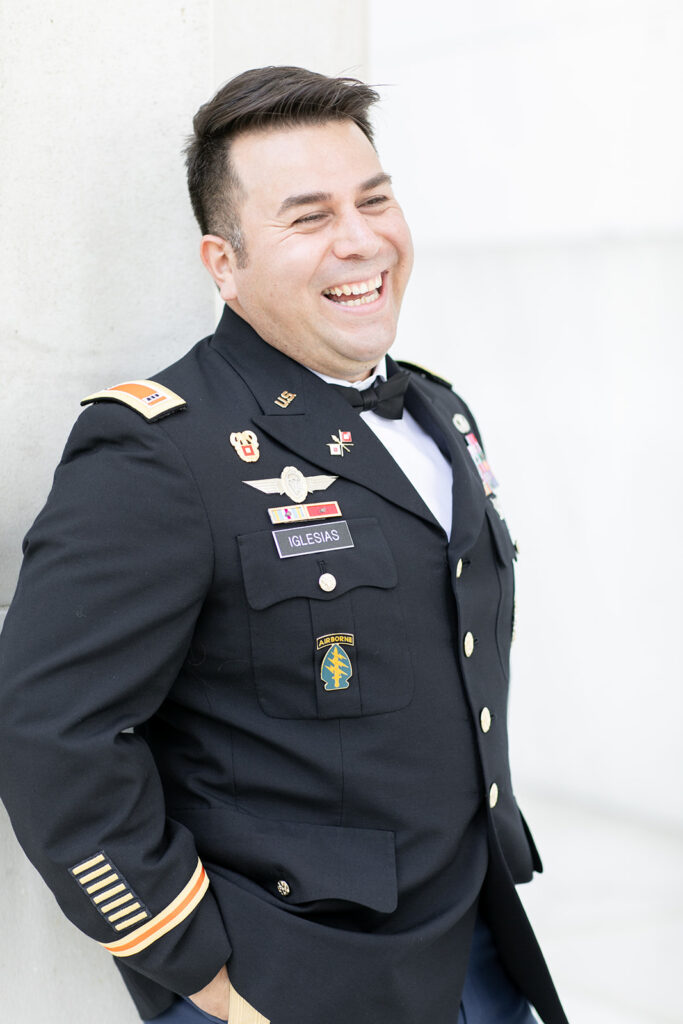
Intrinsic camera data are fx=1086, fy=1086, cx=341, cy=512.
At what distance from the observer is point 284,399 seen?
166cm

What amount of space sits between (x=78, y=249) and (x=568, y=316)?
1560mm

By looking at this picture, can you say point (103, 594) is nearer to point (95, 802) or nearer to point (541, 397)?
point (95, 802)

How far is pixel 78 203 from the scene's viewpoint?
1798mm

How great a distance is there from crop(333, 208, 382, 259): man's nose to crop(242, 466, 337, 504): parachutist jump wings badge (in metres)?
→ 0.36

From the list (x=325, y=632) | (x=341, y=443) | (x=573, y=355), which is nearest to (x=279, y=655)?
(x=325, y=632)

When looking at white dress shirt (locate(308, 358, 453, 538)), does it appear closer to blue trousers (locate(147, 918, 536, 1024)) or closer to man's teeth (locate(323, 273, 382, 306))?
man's teeth (locate(323, 273, 382, 306))

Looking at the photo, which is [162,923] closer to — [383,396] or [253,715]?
[253,715]

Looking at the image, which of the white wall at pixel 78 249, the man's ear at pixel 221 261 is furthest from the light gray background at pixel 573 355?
the man's ear at pixel 221 261

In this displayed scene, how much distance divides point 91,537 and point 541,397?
1865 millimetres

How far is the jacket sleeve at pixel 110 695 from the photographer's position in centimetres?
136

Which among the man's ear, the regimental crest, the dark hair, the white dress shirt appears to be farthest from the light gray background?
the regimental crest

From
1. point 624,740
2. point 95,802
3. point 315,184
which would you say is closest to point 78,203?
point 315,184

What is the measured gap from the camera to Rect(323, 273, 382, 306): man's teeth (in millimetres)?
1703

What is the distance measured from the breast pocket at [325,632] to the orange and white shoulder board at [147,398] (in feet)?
0.70
